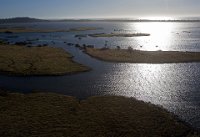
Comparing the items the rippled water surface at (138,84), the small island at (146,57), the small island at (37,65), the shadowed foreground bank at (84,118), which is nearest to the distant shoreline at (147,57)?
the small island at (146,57)

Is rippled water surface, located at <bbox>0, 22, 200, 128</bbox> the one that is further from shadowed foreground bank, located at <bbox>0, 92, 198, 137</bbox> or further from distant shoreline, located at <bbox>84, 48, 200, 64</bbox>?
distant shoreline, located at <bbox>84, 48, 200, 64</bbox>

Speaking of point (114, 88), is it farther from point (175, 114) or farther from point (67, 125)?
point (67, 125)

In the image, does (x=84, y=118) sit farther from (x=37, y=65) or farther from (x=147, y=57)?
(x=147, y=57)

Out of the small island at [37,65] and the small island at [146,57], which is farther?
the small island at [146,57]

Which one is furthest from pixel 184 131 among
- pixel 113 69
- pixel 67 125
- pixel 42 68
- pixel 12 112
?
pixel 42 68

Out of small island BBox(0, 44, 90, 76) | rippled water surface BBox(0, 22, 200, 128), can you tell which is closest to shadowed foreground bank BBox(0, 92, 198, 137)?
rippled water surface BBox(0, 22, 200, 128)

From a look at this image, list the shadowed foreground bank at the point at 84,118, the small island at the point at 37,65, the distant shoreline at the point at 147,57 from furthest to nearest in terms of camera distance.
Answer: the distant shoreline at the point at 147,57
the small island at the point at 37,65
the shadowed foreground bank at the point at 84,118

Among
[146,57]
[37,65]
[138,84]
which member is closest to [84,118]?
[138,84]

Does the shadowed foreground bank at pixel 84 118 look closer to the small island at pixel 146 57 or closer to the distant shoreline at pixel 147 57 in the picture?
the distant shoreline at pixel 147 57

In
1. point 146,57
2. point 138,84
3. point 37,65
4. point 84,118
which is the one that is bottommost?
point 84,118
